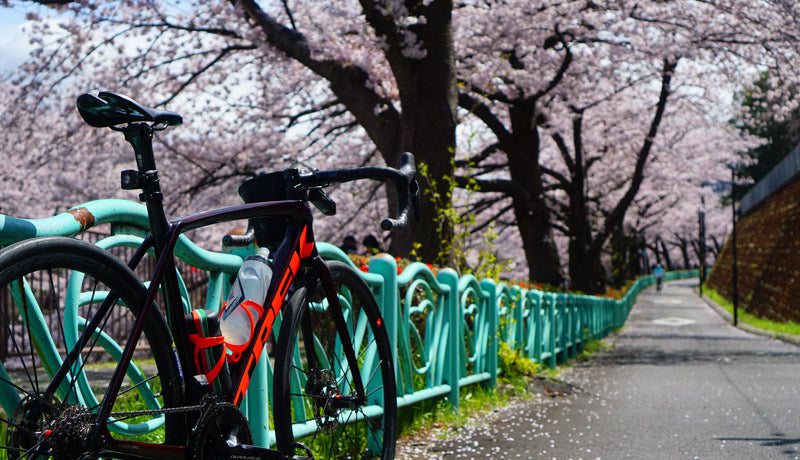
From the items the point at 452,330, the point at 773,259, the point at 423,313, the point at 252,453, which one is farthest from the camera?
the point at 773,259

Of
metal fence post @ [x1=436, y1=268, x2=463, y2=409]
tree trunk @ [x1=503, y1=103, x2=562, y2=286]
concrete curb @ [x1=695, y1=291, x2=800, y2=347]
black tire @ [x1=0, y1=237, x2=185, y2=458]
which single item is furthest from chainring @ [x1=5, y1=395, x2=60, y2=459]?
concrete curb @ [x1=695, y1=291, x2=800, y2=347]

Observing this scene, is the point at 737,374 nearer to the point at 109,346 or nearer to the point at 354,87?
the point at 354,87

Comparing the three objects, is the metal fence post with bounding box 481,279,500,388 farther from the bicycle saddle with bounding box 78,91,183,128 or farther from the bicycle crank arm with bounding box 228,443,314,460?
the bicycle saddle with bounding box 78,91,183,128

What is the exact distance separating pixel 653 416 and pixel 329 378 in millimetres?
3778

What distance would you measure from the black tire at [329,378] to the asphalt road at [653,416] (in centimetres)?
99

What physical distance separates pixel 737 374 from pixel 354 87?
5.67 metres

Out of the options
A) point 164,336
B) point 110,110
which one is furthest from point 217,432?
point 110,110

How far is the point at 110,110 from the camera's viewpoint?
189 cm

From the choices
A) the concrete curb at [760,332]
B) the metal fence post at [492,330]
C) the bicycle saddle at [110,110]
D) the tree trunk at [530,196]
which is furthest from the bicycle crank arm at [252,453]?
the concrete curb at [760,332]

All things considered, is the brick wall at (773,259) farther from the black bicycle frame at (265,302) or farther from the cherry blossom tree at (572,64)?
the black bicycle frame at (265,302)

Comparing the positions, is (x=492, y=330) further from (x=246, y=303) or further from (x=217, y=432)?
(x=217, y=432)

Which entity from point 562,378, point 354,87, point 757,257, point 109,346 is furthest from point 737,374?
point 757,257

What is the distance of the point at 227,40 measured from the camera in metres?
14.0

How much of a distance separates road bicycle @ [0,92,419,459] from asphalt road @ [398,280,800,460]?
5.21 ft
